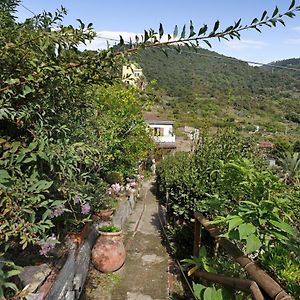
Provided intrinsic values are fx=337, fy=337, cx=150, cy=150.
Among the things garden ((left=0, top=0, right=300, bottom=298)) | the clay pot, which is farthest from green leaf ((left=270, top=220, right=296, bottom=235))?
the clay pot

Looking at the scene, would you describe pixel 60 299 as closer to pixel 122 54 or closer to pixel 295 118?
pixel 122 54

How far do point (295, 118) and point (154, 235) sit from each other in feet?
206

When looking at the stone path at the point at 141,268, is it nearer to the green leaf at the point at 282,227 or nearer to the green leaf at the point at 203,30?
the green leaf at the point at 282,227

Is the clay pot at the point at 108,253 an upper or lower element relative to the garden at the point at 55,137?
lower

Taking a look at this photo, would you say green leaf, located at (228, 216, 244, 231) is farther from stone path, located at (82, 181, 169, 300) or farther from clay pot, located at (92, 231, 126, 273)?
clay pot, located at (92, 231, 126, 273)

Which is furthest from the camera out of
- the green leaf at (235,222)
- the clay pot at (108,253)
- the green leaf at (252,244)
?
the clay pot at (108,253)

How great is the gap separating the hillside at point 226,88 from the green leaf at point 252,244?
44.3m

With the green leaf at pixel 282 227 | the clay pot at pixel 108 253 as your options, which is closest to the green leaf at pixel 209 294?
the green leaf at pixel 282 227

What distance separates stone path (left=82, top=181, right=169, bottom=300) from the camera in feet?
16.0

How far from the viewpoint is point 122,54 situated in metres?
1.25

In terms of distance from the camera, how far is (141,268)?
588 cm

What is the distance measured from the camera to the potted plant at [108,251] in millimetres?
5504

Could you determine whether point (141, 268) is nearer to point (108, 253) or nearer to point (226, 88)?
point (108, 253)

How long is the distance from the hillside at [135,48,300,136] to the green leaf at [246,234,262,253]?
145ft
